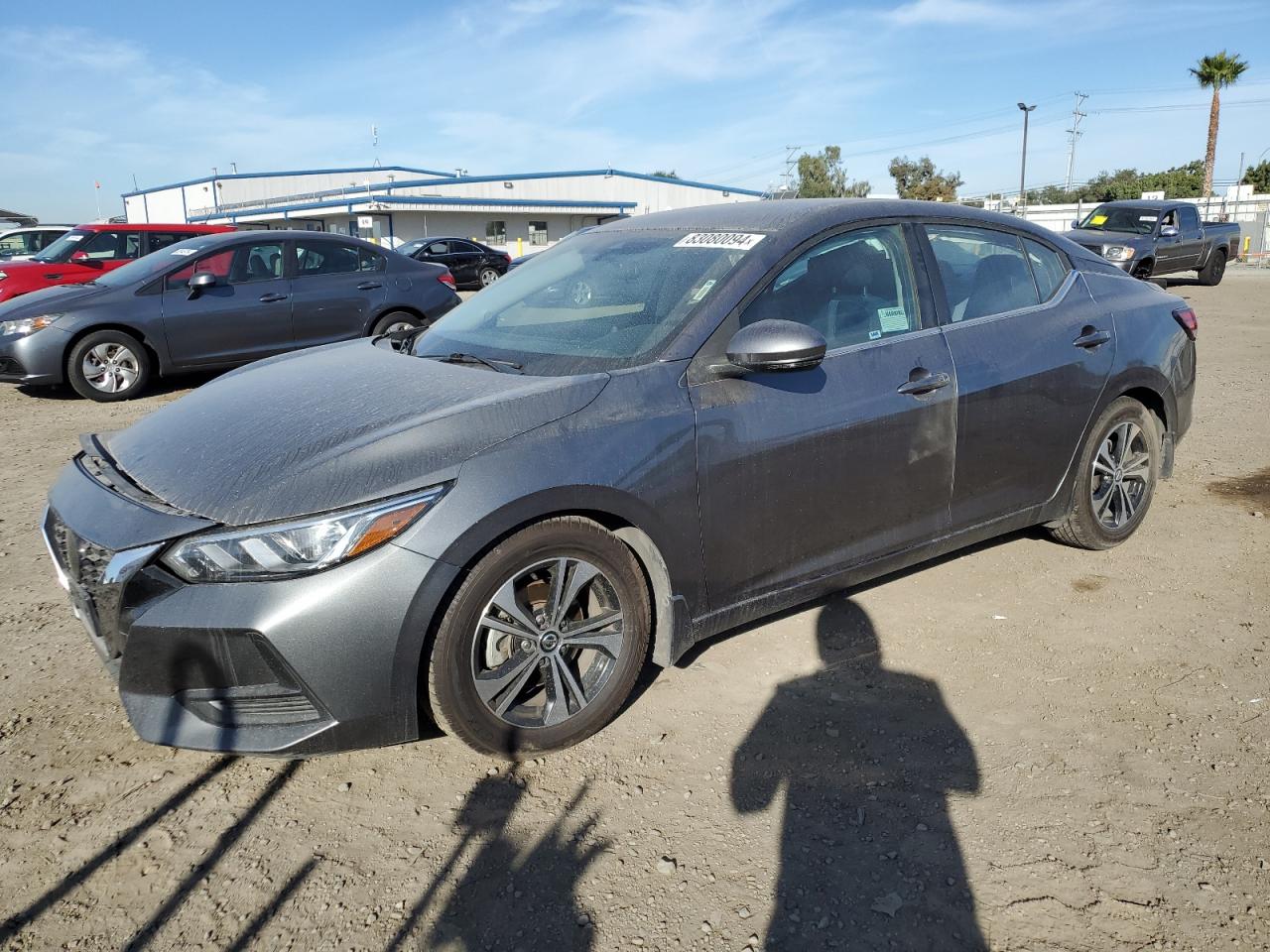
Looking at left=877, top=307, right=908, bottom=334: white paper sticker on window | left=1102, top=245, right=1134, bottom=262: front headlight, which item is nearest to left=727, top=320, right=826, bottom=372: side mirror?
left=877, top=307, right=908, bottom=334: white paper sticker on window

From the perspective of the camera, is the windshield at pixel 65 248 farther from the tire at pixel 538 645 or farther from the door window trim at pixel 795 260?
the tire at pixel 538 645

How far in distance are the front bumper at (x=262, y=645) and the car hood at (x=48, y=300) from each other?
7.01m

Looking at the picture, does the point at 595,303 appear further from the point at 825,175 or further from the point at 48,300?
the point at 825,175

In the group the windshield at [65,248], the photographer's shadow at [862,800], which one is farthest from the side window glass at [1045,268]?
the windshield at [65,248]

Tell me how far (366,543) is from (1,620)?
235cm

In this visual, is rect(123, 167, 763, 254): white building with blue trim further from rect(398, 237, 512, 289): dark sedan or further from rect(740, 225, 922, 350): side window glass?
rect(740, 225, 922, 350): side window glass

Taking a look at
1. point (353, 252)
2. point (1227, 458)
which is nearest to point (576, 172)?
point (353, 252)

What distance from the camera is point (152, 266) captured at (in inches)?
348

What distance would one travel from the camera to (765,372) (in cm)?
311

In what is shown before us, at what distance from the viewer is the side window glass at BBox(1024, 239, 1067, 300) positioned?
411 centimetres

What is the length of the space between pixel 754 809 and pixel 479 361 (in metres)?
1.78

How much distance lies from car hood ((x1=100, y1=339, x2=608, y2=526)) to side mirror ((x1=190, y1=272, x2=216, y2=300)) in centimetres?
564

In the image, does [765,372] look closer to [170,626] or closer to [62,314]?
[170,626]

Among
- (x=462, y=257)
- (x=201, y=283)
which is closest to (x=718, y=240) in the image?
(x=201, y=283)
